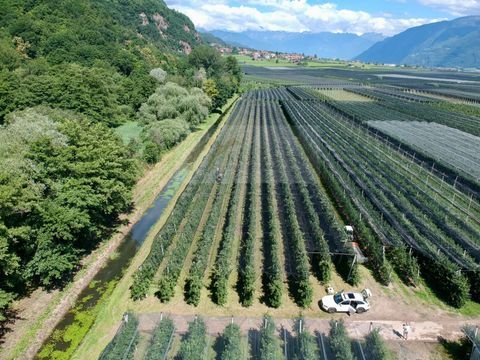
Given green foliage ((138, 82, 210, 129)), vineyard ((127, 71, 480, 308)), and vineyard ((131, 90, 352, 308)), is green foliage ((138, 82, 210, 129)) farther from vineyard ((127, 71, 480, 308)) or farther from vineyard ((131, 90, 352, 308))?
vineyard ((131, 90, 352, 308))

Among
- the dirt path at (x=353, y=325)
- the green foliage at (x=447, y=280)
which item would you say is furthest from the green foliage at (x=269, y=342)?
the green foliage at (x=447, y=280)

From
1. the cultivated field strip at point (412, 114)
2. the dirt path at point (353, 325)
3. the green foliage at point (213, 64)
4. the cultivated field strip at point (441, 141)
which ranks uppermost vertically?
the green foliage at point (213, 64)

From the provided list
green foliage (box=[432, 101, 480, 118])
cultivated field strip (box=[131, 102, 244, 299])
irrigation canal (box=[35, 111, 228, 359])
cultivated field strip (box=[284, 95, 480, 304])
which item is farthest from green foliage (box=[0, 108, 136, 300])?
green foliage (box=[432, 101, 480, 118])

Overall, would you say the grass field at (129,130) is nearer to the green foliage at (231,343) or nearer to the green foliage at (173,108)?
the green foliage at (173,108)

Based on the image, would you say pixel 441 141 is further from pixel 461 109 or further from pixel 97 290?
pixel 97 290

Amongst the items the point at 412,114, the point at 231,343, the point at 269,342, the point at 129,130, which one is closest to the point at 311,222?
the point at 269,342
